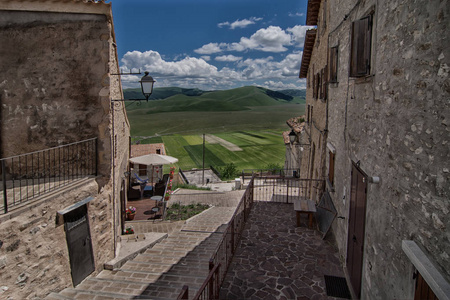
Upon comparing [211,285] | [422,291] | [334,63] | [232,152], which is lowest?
[232,152]

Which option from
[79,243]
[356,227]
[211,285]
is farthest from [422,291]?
[79,243]

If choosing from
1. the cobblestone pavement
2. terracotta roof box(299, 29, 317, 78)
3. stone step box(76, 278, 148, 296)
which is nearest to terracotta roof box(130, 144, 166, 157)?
terracotta roof box(299, 29, 317, 78)

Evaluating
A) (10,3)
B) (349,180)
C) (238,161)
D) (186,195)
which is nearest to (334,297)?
(349,180)

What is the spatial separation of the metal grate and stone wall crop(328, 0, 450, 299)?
90 cm

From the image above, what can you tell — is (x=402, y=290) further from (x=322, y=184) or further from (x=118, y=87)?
(x=118, y=87)

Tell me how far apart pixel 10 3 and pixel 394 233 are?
9.96m

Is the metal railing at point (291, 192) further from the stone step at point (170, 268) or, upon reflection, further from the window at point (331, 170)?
the stone step at point (170, 268)

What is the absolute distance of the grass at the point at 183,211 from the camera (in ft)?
47.4

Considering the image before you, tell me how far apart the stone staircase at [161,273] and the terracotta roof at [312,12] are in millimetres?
11643

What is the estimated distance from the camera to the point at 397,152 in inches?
170

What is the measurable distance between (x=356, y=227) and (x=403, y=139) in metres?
3.04

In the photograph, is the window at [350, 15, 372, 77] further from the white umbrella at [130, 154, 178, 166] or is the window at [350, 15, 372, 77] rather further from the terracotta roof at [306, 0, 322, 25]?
the white umbrella at [130, 154, 178, 166]

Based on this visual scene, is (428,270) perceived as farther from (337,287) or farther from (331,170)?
(331,170)

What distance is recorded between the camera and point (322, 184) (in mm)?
11344
